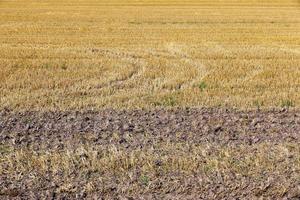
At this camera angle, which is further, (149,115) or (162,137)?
(149,115)

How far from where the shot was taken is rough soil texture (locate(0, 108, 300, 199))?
25.7 feet

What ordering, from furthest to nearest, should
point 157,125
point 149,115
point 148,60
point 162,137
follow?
point 148,60, point 149,115, point 157,125, point 162,137

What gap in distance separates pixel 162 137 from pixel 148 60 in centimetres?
933

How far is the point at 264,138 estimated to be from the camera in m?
10.4

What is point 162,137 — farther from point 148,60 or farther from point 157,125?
point 148,60

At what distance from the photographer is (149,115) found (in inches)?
476

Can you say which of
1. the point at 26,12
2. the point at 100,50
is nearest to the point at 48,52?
the point at 100,50

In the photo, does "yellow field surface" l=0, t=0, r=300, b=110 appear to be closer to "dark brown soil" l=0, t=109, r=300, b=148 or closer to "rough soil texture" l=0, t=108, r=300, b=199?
"dark brown soil" l=0, t=109, r=300, b=148

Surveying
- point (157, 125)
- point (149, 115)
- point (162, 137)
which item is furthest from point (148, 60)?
point (162, 137)

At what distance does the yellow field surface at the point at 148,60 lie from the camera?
46.1 ft

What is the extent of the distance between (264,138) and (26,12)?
32402 mm

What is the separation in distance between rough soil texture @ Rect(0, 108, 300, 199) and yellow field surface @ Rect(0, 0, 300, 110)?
1.29 meters

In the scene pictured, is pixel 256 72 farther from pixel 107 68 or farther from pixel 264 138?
pixel 264 138

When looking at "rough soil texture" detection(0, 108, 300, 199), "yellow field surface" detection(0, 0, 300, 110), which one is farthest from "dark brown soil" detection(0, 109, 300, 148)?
"yellow field surface" detection(0, 0, 300, 110)
